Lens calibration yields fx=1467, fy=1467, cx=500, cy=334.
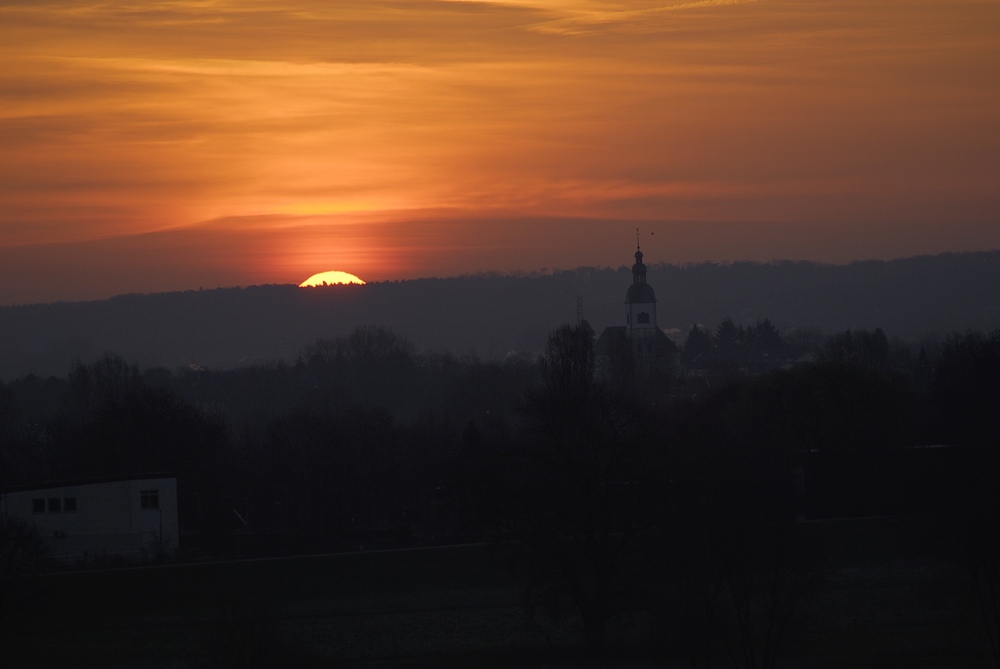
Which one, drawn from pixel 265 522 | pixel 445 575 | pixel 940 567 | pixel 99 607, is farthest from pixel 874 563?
pixel 265 522

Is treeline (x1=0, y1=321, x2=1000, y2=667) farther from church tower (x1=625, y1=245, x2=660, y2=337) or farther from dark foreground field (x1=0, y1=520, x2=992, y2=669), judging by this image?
church tower (x1=625, y1=245, x2=660, y2=337)

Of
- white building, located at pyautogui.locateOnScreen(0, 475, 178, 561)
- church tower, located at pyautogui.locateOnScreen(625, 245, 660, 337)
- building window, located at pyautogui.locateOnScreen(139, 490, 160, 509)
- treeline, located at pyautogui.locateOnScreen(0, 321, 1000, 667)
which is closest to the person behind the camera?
treeline, located at pyautogui.locateOnScreen(0, 321, 1000, 667)

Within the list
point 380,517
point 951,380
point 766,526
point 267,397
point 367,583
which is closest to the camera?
point 766,526

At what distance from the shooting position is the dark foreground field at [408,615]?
1403 inches

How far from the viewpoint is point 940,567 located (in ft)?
135

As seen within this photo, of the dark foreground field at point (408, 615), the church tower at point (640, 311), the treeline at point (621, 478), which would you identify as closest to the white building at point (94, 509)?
the treeline at point (621, 478)

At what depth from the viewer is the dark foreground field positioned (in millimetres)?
35625

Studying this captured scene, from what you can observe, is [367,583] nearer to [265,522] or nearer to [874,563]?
[874,563]

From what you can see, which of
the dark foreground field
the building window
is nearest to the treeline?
the dark foreground field

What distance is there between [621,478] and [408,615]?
25.6 feet

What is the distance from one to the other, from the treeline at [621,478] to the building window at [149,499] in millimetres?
2650

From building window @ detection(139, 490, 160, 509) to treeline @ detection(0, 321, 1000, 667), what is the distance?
265 cm

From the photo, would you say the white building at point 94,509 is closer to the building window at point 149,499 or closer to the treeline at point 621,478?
the building window at point 149,499

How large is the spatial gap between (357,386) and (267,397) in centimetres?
990
